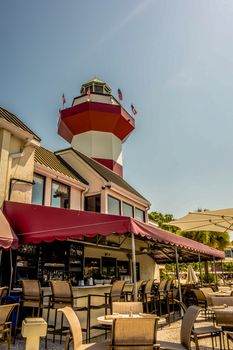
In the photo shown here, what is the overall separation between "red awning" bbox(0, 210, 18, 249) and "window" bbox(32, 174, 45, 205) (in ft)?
10.6

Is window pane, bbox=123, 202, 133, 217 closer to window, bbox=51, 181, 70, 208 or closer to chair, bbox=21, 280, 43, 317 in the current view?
window, bbox=51, 181, 70, 208

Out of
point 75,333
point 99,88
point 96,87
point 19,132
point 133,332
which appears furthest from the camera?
point 99,88

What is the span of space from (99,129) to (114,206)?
26.3 ft

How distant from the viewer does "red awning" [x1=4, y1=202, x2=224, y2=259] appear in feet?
23.0

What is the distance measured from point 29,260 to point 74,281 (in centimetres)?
200

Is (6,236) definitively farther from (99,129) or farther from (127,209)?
(99,129)

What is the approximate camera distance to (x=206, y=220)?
10.1 metres

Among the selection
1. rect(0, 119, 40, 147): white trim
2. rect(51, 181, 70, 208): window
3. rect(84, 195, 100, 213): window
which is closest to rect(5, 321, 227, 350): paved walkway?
rect(0, 119, 40, 147): white trim

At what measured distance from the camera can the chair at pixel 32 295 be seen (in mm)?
6879

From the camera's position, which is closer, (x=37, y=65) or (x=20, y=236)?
(x=20, y=236)

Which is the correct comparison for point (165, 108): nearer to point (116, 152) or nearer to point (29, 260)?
point (116, 152)

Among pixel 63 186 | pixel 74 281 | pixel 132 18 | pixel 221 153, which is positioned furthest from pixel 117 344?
pixel 221 153

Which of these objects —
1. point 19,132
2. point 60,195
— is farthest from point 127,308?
point 60,195

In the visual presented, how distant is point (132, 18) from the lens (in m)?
11.5
